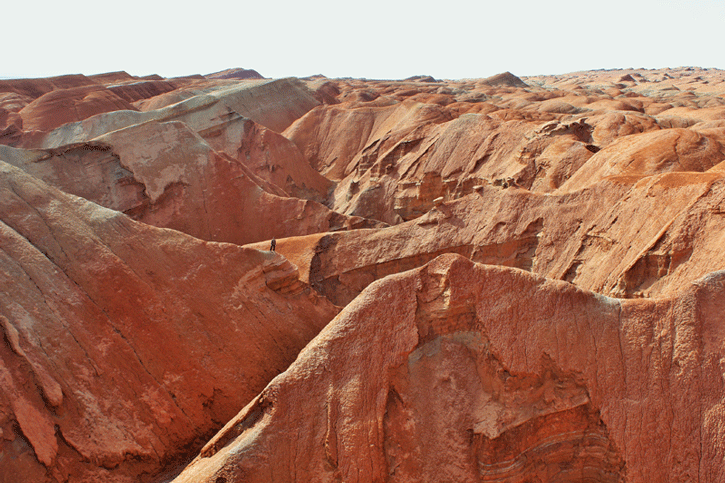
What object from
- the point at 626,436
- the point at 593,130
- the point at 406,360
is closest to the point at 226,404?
the point at 406,360

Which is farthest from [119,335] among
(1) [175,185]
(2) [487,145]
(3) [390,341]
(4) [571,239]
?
(2) [487,145]

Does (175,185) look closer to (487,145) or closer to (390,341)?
(487,145)

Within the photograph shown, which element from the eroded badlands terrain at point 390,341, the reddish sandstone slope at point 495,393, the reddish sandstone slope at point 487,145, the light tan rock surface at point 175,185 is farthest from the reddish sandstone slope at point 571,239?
the reddish sandstone slope at point 495,393

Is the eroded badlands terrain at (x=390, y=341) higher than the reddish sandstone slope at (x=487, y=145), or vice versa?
the reddish sandstone slope at (x=487, y=145)

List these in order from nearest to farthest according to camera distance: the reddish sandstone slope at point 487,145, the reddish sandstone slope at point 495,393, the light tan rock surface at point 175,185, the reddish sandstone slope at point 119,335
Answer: the reddish sandstone slope at point 495,393 < the reddish sandstone slope at point 119,335 < the reddish sandstone slope at point 487,145 < the light tan rock surface at point 175,185

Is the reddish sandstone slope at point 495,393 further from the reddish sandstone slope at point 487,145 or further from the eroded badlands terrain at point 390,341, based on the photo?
the reddish sandstone slope at point 487,145

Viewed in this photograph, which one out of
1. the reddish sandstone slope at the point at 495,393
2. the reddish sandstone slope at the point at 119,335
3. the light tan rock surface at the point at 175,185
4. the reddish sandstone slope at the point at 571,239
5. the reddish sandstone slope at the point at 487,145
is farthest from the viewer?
the light tan rock surface at the point at 175,185

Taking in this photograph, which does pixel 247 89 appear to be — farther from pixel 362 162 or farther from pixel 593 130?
pixel 593 130
